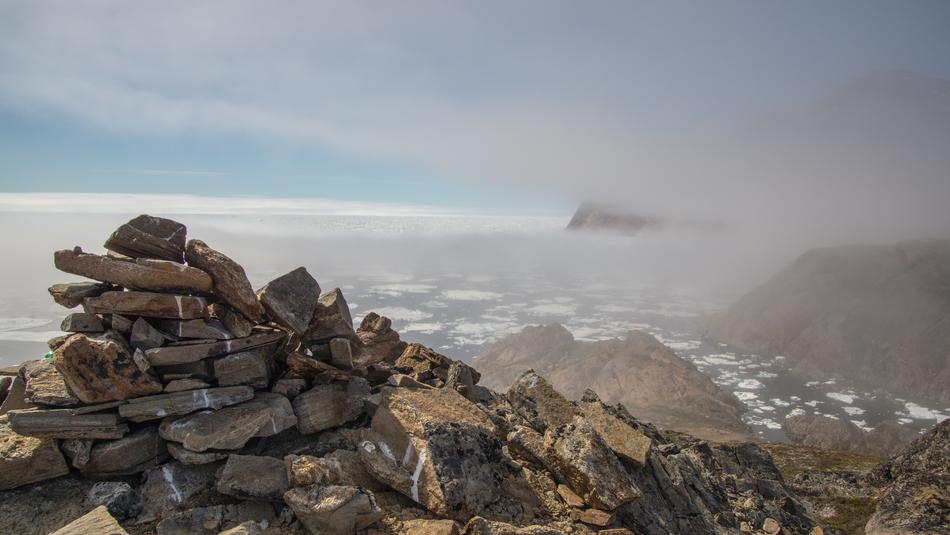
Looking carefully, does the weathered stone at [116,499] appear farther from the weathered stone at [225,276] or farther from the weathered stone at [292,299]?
the weathered stone at [292,299]

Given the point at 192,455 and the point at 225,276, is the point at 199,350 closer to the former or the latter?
the point at 225,276

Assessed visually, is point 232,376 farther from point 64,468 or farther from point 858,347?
point 858,347

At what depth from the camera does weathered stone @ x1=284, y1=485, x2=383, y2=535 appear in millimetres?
9766

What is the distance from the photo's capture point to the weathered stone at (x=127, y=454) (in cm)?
1119

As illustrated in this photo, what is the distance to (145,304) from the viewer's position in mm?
12602

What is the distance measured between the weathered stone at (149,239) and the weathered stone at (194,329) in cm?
213

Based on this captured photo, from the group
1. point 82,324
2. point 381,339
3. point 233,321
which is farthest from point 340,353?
point 381,339

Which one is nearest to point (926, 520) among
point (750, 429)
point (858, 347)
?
point (750, 429)

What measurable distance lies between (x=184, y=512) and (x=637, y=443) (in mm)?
12743

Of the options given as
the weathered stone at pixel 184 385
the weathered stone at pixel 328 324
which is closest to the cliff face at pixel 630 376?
the weathered stone at pixel 328 324

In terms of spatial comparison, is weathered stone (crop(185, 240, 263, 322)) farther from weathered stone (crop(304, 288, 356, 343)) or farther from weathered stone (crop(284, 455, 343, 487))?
weathered stone (crop(284, 455, 343, 487))

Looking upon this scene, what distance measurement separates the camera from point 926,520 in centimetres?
2612

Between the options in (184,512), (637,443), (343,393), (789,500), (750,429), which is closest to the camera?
(184,512)

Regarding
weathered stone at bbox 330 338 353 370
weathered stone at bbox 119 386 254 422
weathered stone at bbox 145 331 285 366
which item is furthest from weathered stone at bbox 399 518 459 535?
weathered stone at bbox 145 331 285 366
